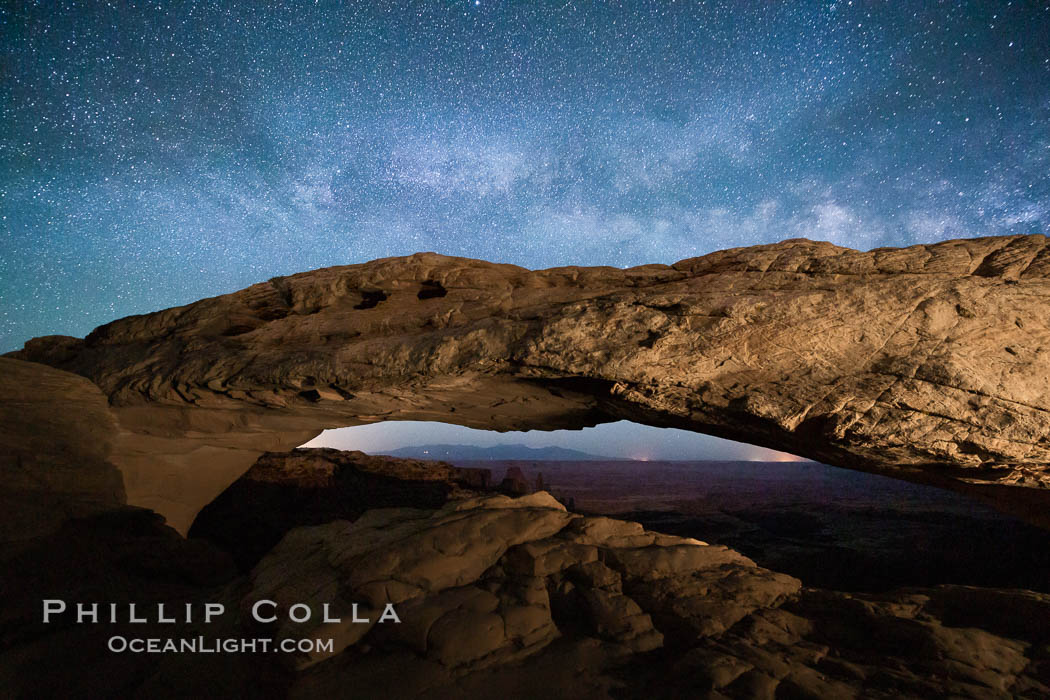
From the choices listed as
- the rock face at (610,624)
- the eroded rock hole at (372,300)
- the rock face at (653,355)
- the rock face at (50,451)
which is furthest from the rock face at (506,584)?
the eroded rock hole at (372,300)

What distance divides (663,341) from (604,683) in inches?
162

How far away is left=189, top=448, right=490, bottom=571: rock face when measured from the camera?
11.2 metres

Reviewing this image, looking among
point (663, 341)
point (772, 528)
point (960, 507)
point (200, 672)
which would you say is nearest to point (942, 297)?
point (663, 341)

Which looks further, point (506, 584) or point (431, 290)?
point (431, 290)

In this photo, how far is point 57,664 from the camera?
13.7 feet

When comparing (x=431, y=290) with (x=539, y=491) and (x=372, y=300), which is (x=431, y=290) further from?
(x=539, y=491)

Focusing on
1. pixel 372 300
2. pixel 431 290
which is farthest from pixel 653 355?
pixel 372 300

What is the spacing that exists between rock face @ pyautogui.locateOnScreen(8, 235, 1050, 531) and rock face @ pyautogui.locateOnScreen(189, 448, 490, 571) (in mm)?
2231

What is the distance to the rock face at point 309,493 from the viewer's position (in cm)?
1124

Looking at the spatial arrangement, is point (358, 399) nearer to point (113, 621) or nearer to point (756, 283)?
point (113, 621)

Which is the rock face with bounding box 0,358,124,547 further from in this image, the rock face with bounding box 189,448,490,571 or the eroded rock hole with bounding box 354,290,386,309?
the eroded rock hole with bounding box 354,290,386,309

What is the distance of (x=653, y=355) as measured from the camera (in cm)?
566

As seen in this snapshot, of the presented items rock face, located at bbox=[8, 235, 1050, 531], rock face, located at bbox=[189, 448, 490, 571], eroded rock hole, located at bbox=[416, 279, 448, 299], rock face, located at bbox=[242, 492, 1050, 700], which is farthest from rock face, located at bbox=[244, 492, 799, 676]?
rock face, located at bbox=[189, 448, 490, 571]

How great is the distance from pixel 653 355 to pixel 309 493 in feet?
46.9
